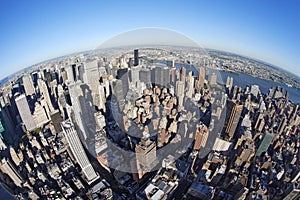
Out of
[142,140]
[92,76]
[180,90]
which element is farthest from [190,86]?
[92,76]

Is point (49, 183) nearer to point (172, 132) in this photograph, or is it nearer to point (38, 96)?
point (172, 132)

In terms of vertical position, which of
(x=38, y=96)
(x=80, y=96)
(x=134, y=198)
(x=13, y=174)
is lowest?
(x=134, y=198)

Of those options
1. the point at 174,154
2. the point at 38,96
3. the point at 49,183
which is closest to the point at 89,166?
the point at 49,183

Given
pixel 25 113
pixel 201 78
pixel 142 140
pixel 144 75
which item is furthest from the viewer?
pixel 201 78

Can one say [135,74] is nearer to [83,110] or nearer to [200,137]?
[83,110]

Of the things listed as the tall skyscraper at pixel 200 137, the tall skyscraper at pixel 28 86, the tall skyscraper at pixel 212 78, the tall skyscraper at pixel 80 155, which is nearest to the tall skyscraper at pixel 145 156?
the tall skyscraper at pixel 80 155

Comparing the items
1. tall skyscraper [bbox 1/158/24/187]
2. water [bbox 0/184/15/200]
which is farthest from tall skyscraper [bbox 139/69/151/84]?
water [bbox 0/184/15/200]
